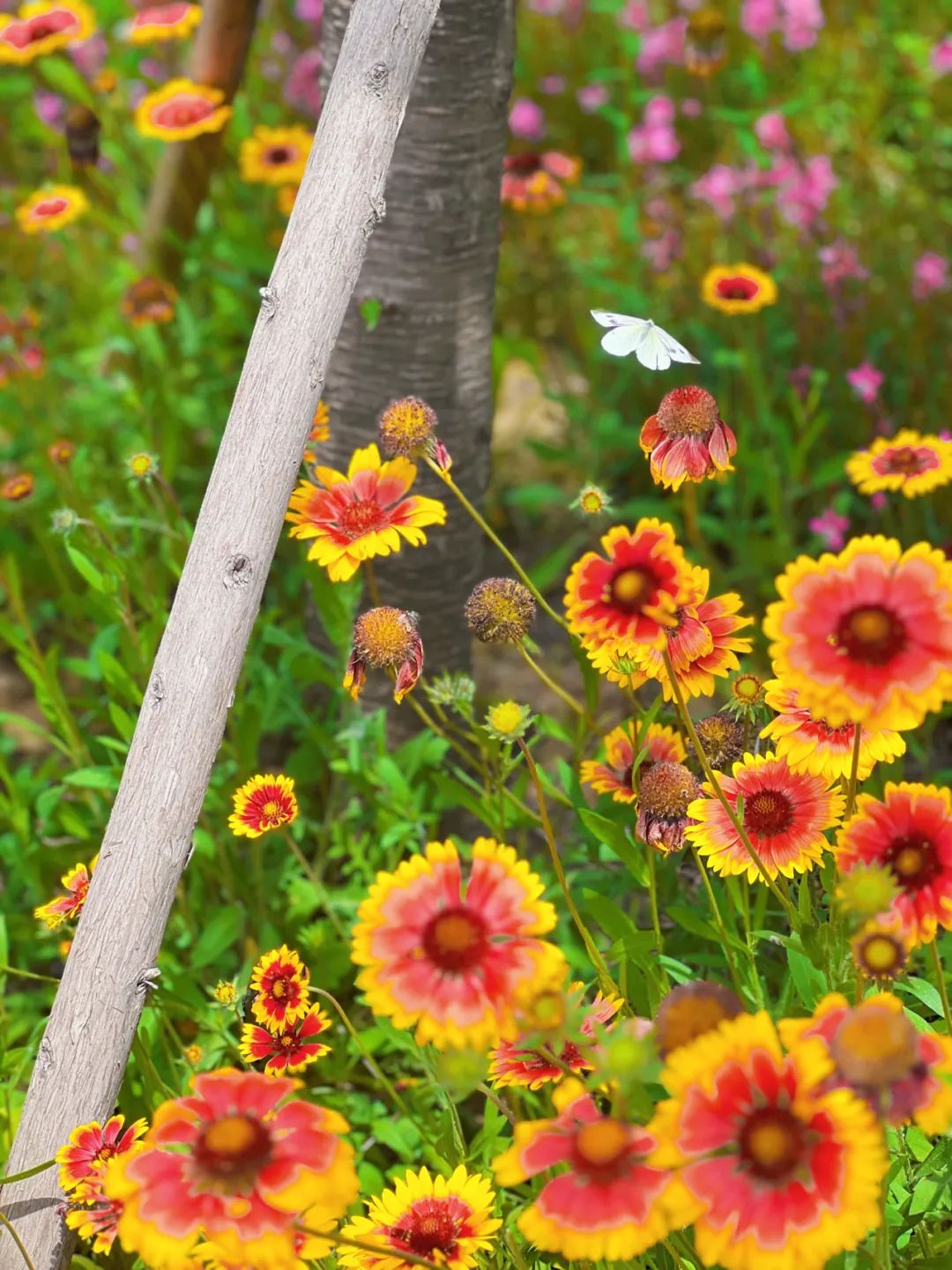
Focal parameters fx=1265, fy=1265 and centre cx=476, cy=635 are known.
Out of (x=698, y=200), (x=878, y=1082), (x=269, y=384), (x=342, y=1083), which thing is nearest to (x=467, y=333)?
(x=269, y=384)

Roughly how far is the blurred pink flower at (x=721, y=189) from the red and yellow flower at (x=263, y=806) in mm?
2290

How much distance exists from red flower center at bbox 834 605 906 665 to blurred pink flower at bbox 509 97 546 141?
313 cm

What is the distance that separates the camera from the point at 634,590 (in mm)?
1018

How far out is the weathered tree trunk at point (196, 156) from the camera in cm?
251

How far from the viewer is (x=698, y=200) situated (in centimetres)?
363

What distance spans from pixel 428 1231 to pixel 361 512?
69 cm

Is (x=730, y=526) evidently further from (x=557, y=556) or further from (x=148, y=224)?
(x=148, y=224)

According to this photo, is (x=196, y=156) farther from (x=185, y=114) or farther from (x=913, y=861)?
(x=913, y=861)

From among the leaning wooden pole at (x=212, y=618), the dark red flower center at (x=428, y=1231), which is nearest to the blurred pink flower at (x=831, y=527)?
the leaning wooden pole at (x=212, y=618)

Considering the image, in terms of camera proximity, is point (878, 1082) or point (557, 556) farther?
point (557, 556)

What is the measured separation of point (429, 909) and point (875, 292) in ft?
8.31

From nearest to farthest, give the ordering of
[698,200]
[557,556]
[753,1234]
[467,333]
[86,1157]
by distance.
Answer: [753,1234], [86,1157], [467,333], [557,556], [698,200]

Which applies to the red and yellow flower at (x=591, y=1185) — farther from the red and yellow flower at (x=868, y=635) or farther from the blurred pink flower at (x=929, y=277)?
the blurred pink flower at (x=929, y=277)

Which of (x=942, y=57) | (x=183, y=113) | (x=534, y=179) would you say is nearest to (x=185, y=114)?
(x=183, y=113)
